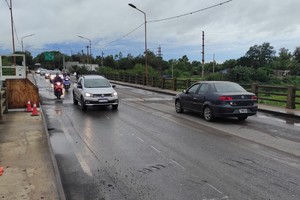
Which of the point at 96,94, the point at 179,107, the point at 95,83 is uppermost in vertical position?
the point at 95,83

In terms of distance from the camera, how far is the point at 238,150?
8062 mm

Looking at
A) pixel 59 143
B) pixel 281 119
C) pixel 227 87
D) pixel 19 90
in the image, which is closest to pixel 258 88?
pixel 281 119

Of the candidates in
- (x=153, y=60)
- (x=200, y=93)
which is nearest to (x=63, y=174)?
(x=200, y=93)

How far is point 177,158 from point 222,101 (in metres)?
5.24

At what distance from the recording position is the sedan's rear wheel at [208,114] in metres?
12.4

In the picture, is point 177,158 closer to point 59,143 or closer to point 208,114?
point 59,143

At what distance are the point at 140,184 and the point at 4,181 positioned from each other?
213cm

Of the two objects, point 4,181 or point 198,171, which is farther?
point 198,171

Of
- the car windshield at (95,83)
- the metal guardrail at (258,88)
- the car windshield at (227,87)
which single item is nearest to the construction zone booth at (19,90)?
the car windshield at (95,83)

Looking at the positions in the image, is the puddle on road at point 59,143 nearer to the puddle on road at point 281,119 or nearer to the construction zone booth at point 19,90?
the construction zone booth at point 19,90

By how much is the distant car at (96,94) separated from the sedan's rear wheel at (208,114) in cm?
495

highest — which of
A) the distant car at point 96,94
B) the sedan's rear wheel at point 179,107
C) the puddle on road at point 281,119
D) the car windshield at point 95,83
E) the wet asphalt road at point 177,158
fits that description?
the car windshield at point 95,83

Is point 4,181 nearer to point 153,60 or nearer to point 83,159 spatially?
point 83,159

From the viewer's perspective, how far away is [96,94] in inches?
624
